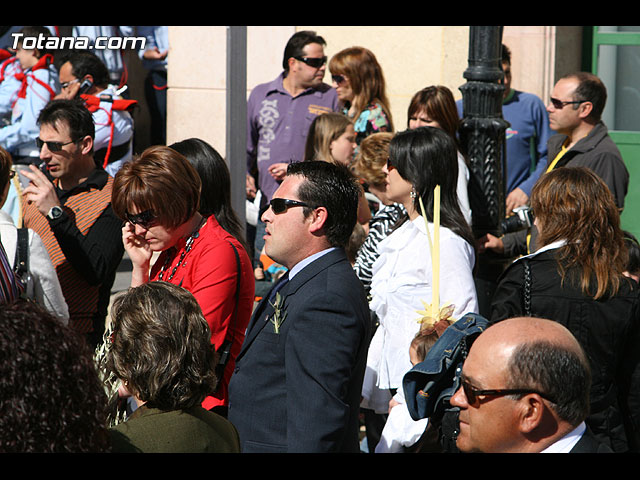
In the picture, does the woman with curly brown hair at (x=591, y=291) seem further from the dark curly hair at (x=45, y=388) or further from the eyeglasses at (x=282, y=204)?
the dark curly hair at (x=45, y=388)

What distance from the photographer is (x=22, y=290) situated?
3734 mm

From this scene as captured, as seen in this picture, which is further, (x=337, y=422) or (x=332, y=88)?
(x=332, y=88)

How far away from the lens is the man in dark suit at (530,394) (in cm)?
254

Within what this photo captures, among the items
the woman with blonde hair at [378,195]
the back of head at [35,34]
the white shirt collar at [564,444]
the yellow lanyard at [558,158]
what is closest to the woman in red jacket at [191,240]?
the woman with blonde hair at [378,195]

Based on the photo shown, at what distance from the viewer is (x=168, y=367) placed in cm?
272

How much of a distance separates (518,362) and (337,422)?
2.43 ft

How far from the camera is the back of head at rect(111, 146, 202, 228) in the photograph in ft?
12.4

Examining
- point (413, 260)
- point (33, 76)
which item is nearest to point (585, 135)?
point (413, 260)

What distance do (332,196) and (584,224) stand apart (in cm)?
122

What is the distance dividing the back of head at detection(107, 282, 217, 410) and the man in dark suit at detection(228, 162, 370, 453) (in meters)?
0.36

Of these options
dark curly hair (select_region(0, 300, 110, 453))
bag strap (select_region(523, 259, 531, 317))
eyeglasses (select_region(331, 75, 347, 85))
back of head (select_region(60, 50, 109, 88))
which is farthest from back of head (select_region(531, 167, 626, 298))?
back of head (select_region(60, 50, 109, 88))

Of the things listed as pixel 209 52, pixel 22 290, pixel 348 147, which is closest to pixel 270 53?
pixel 209 52
